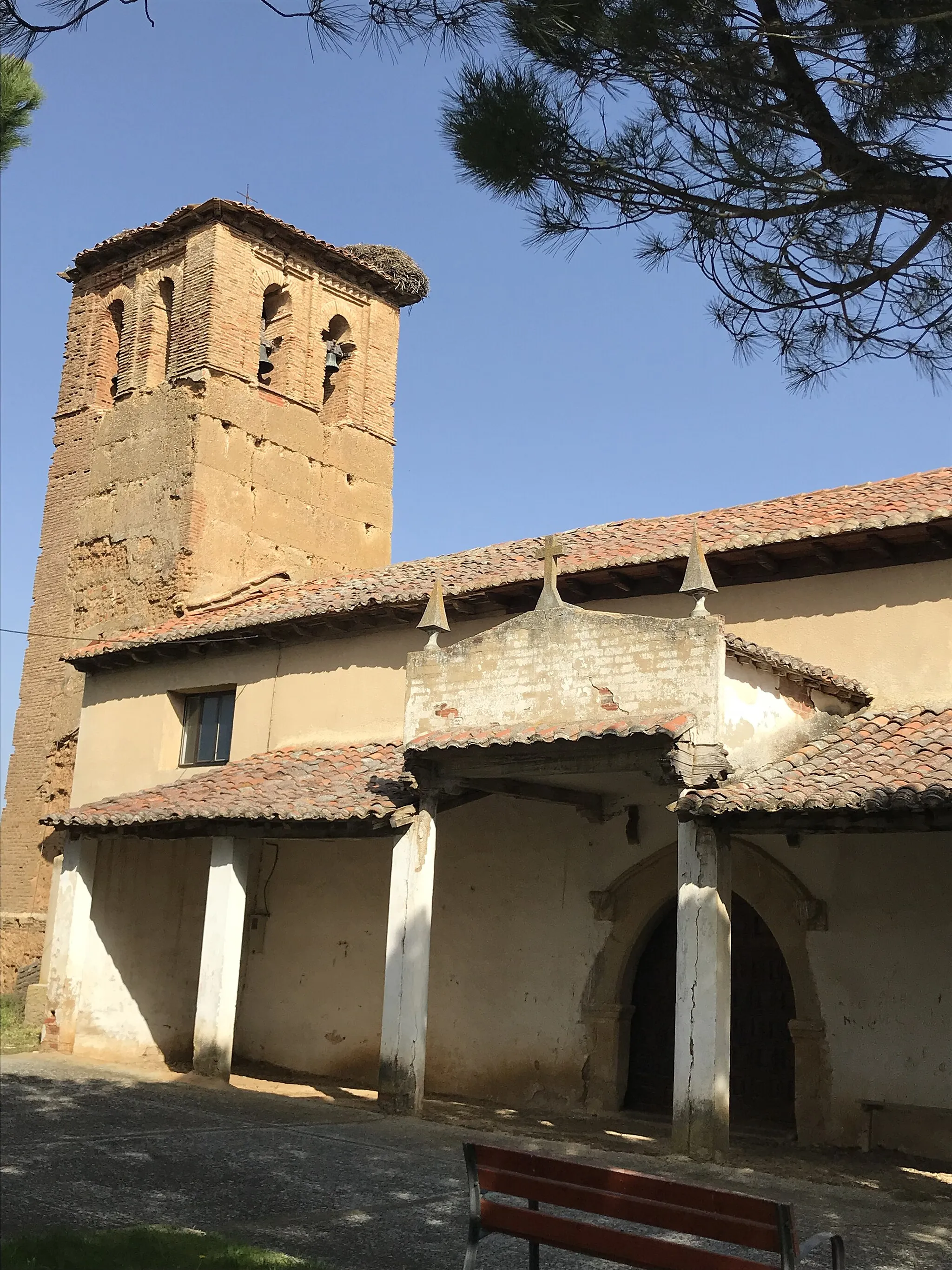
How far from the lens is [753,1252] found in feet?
22.5

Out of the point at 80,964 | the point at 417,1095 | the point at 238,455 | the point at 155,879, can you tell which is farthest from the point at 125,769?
the point at 417,1095

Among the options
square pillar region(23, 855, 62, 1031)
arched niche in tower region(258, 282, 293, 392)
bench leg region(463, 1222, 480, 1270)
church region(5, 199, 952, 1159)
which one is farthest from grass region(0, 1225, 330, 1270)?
arched niche in tower region(258, 282, 293, 392)

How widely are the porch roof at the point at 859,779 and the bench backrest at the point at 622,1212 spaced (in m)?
4.36

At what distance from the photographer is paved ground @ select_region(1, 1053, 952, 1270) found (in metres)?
6.36

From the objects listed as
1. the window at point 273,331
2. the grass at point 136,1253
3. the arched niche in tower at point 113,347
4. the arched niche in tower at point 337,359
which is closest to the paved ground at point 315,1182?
the grass at point 136,1253

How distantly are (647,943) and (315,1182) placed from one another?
18.2 ft

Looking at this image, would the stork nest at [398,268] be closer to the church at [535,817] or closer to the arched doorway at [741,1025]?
the church at [535,817]

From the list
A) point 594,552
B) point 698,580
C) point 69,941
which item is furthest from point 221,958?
point 698,580

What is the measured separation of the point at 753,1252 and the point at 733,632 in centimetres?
655

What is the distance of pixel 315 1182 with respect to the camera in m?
7.70

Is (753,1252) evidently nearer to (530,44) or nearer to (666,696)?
(666,696)

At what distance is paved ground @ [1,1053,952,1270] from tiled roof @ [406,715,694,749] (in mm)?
2965

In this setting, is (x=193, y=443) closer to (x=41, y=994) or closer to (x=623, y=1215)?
(x=41, y=994)

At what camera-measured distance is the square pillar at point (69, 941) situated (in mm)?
14523
